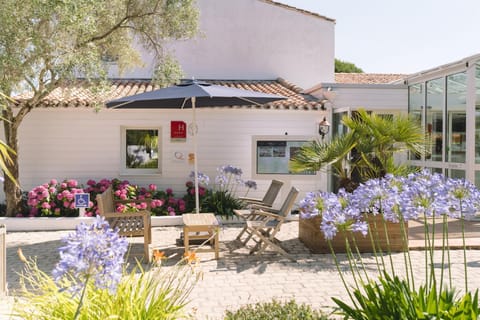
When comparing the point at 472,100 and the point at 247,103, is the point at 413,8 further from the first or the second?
the point at 247,103

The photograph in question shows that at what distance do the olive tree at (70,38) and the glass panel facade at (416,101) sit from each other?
6251mm

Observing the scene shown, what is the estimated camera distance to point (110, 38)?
10.6 meters

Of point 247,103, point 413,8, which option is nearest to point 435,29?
point 413,8

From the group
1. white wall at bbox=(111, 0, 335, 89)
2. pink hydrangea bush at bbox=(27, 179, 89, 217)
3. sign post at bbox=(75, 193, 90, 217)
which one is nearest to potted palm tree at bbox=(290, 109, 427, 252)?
sign post at bbox=(75, 193, 90, 217)

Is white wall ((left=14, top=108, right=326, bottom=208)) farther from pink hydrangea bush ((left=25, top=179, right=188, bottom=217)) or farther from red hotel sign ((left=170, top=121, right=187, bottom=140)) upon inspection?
pink hydrangea bush ((left=25, top=179, right=188, bottom=217))

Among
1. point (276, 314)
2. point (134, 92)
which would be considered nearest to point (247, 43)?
point (134, 92)

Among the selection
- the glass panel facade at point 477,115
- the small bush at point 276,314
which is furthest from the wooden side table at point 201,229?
the glass panel facade at point 477,115

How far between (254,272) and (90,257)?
4.29 m

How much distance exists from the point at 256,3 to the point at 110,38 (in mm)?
6986

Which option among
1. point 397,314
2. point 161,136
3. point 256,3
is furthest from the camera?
point 256,3

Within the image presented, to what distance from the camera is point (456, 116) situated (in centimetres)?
1106

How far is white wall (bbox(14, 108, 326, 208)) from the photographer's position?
1177 cm

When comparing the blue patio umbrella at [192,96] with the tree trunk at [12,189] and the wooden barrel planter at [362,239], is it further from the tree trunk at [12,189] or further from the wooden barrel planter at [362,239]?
the tree trunk at [12,189]

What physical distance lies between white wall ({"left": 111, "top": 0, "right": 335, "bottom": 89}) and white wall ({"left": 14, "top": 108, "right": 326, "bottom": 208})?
430 cm
